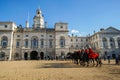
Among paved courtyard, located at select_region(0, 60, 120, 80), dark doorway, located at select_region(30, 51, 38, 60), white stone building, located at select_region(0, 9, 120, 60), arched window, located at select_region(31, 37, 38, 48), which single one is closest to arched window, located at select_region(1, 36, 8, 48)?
white stone building, located at select_region(0, 9, 120, 60)

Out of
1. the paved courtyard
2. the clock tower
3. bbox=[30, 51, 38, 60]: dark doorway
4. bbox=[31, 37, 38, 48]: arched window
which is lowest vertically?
the paved courtyard

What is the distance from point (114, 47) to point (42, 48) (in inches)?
1121

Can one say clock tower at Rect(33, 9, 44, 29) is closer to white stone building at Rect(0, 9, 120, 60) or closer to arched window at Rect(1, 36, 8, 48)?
white stone building at Rect(0, 9, 120, 60)

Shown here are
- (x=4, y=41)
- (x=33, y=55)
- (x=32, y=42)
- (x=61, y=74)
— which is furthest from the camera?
(x=33, y=55)

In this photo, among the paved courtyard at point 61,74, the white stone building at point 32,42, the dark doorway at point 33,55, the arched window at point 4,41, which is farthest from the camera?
the dark doorway at point 33,55

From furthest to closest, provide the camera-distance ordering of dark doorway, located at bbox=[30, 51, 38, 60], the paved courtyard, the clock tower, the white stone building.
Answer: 1. the clock tower
2. dark doorway, located at bbox=[30, 51, 38, 60]
3. the white stone building
4. the paved courtyard

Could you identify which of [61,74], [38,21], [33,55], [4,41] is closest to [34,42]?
[33,55]

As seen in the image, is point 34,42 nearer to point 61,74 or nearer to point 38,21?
point 38,21

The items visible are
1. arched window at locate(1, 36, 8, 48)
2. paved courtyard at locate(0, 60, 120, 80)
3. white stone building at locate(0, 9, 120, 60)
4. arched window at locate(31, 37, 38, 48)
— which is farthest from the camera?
arched window at locate(31, 37, 38, 48)

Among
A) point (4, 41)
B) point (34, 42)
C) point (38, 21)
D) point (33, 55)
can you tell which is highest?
point (38, 21)

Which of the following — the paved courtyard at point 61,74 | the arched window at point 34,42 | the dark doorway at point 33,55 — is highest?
the arched window at point 34,42

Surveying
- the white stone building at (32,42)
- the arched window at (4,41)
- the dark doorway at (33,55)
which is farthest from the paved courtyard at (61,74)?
the arched window at (4,41)

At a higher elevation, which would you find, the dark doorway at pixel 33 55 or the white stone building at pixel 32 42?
the white stone building at pixel 32 42

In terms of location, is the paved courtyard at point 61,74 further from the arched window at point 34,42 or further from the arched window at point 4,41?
the arched window at point 4,41
